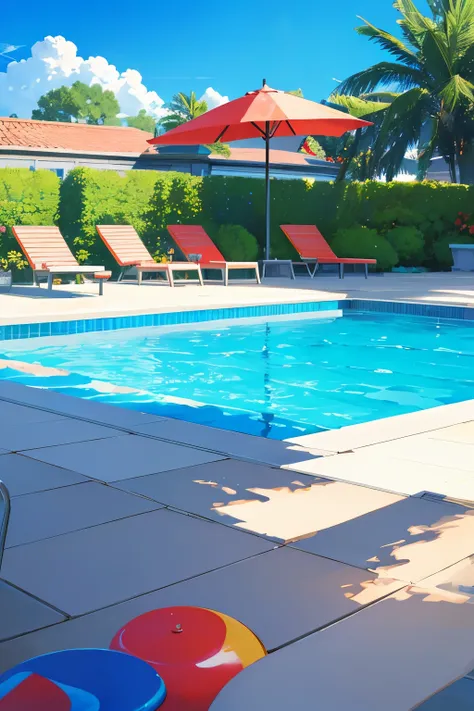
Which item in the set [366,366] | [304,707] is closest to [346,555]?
[304,707]

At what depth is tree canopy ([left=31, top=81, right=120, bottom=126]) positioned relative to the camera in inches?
3270

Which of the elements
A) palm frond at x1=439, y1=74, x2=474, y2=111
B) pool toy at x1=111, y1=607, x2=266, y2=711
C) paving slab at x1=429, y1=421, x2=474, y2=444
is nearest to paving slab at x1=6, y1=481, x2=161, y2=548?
pool toy at x1=111, y1=607, x2=266, y2=711

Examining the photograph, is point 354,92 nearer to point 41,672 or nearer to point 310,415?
point 310,415

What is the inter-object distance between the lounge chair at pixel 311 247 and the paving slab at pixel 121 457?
1125 centimetres

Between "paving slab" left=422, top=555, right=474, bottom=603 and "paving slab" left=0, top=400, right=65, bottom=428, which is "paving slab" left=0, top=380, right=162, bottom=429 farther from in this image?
"paving slab" left=422, top=555, right=474, bottom=603

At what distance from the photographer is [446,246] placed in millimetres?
18531

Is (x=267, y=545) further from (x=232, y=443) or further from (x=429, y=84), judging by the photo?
(x=429, y=84)

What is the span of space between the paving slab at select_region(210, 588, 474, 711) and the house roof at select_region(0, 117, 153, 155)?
26.2 m

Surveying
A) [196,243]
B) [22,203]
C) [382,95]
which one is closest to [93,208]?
[22,203]

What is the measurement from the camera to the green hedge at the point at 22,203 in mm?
13789

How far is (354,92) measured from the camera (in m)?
25.9

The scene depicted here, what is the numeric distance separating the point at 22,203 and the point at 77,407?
9972mm

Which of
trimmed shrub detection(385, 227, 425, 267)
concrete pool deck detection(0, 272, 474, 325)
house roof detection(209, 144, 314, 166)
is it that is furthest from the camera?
house roof detection(209, 144, 314, 166)

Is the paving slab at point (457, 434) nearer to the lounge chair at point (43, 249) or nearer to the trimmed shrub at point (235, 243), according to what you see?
the lounge chair at point (43, 249)
